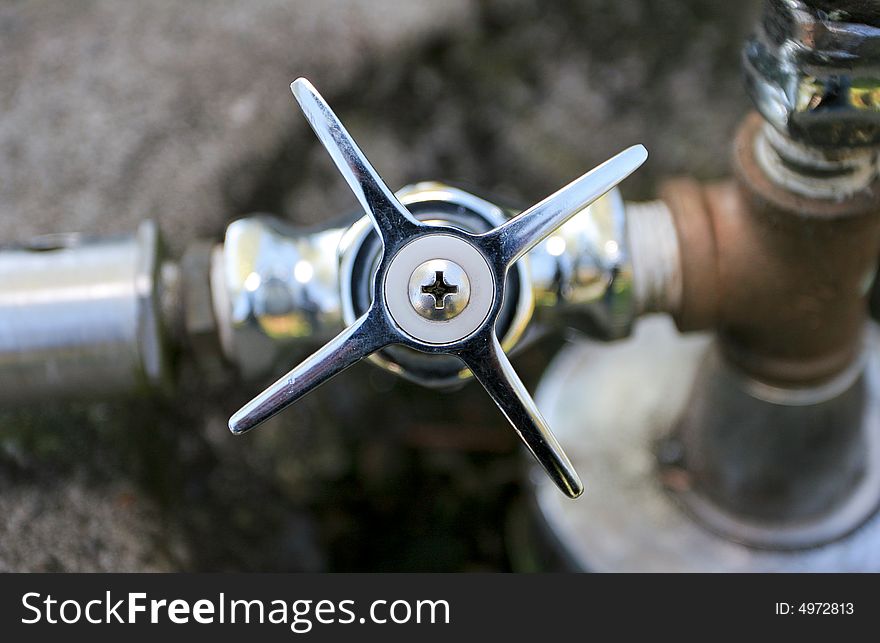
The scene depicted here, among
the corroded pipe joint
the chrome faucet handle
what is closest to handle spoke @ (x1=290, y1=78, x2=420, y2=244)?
the chrome faucet handle

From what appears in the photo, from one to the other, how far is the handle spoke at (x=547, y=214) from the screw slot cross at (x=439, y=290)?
0.03 m

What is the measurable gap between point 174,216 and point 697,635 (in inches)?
18.6

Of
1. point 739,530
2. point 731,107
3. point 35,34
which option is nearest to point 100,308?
point 35,34

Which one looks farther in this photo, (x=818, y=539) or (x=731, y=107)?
(x=731, y=107)

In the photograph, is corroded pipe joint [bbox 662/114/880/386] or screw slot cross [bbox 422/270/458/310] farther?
corroded pipe joint [bbox 662/114/880/386]

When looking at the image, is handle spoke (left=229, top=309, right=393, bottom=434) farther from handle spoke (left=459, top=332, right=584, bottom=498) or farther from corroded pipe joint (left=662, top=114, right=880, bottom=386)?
corroded pipe joint (left=662, top=114, right=880, bottom=386)

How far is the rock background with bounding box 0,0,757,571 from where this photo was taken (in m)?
0.65

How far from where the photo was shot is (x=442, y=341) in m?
0.42

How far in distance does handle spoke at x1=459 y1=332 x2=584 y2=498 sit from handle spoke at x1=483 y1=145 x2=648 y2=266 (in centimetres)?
4

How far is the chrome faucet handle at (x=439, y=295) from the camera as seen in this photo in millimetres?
414

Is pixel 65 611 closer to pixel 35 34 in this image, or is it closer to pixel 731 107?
pixel 35 34

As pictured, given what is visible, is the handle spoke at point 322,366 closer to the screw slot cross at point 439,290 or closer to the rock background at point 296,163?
the screw slot cross at point 439,290

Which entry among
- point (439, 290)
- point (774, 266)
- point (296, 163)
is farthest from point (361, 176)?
point (296, 163)

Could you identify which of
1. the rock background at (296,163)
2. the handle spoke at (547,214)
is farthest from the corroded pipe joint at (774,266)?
the rock background at (296,163)
